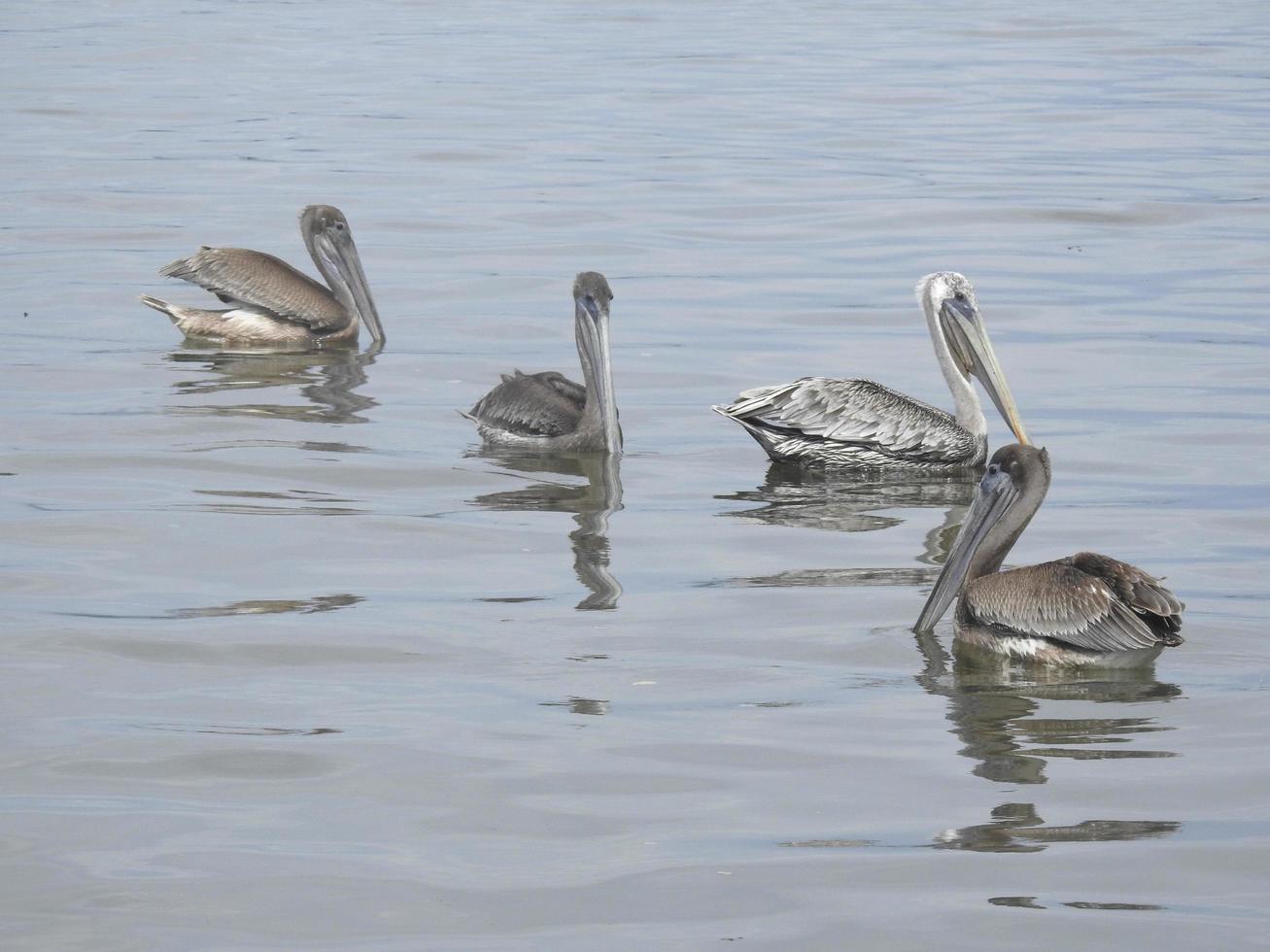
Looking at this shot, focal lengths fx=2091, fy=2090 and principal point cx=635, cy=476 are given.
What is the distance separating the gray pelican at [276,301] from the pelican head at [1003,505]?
530 cm

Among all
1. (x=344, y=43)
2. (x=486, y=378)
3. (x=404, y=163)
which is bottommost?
(x=486, y=378)

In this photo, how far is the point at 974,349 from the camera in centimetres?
868

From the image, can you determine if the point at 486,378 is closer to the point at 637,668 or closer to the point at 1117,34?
the point at 637,668

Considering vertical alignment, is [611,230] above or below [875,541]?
above

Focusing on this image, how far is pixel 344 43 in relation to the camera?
27.9 meters

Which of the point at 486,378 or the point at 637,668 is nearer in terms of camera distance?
the point at 637,668

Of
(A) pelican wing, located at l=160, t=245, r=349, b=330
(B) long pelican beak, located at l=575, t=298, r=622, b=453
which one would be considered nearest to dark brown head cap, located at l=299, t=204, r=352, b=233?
(A) pelican wing, located at l=160, t=245, r=349, b=330

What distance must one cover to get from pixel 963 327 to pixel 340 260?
12.6ft

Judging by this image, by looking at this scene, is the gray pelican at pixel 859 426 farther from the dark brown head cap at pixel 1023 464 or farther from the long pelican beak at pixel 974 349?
the dark brown head cap at pixel 1023 464

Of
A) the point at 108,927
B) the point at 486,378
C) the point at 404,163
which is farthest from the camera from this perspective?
the point at 404,163

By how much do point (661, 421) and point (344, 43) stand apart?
65.8ft

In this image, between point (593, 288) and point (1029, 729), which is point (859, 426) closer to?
point (593, 288)

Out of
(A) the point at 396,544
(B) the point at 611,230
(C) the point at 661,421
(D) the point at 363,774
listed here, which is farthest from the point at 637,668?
(B) the point at 611,230

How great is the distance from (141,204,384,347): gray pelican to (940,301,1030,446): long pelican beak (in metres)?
3.32
